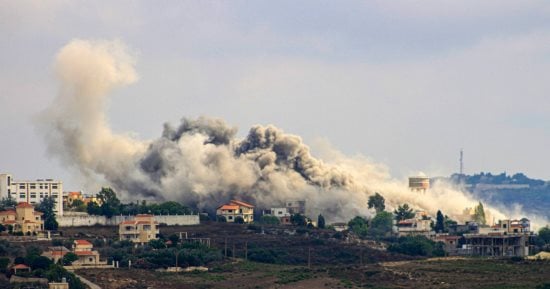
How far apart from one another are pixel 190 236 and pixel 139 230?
628 cm

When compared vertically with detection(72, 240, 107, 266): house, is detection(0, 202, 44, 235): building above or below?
above

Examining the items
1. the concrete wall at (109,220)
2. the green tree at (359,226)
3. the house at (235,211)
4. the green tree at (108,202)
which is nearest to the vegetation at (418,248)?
the green tree at (359,226)

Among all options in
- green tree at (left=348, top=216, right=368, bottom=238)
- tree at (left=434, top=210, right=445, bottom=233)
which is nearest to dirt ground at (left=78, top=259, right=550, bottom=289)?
green tree at (left=348, top=216, right=368, bottom=238)

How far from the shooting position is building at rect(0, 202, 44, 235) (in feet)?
524

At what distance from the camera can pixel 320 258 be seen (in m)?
157

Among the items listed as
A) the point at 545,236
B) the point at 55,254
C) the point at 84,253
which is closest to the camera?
the point at 55,254

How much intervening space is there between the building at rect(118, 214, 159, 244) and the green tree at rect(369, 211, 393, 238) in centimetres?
3170

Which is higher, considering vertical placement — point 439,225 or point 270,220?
point 270,220

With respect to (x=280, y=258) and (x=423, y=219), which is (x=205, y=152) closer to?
(x=423, y=219)

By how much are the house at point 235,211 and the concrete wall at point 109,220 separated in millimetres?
8893

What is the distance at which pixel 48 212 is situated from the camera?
16862cm

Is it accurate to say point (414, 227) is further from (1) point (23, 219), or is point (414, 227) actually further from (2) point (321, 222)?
(1) point (23, 219)

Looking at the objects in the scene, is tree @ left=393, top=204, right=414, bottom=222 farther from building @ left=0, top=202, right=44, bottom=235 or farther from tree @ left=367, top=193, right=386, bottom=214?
building @ left=0, top=202, right=44, bottom=235

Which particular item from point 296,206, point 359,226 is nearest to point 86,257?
point 359,226
